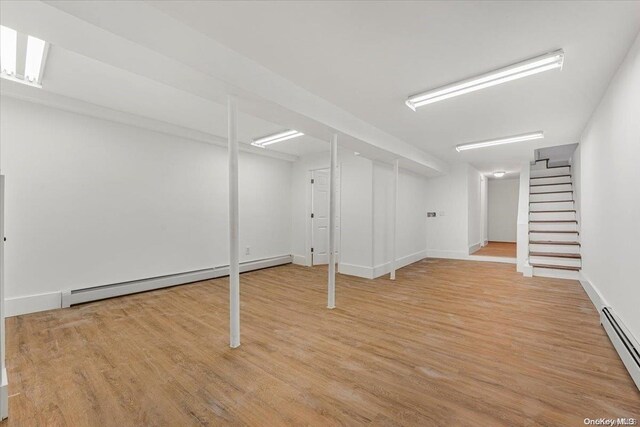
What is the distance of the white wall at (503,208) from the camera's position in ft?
33.9

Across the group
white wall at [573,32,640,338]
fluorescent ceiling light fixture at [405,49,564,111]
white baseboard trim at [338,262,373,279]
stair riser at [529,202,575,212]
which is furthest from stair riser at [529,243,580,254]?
fluorescent ceiling light fixture at [405,49,564,111]

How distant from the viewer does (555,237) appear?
228 inches

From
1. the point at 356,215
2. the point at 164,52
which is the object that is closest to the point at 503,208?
the point at 356,215

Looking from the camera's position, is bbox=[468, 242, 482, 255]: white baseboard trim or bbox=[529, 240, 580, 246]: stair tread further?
bbox=[468, 242, 482, 255]: white baseboard trim

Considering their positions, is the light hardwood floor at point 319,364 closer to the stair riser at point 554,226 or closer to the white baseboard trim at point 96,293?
the white baseboard trim at point 96,293

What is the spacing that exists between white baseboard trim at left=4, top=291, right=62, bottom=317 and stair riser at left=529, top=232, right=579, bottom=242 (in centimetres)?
847

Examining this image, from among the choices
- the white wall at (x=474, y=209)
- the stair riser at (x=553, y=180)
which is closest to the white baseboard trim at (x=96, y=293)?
the white wall at (x=474, y=209)

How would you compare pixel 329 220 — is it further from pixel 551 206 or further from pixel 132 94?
pixel 551 206

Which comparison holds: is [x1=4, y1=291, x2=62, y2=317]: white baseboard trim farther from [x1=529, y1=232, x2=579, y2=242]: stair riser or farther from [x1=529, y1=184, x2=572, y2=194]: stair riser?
[x1=529, y1=184, x2=572, y2=194]: stair riser

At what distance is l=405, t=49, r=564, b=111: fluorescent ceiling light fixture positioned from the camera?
2319 millimetres

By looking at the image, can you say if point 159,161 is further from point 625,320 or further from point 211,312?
point 625,320

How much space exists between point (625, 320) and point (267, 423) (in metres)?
3.20

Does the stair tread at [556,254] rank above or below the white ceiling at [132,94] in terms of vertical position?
below

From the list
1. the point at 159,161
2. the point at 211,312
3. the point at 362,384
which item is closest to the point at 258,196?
the point at 159,161
